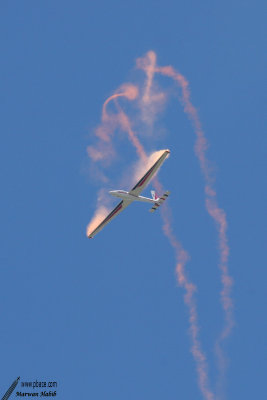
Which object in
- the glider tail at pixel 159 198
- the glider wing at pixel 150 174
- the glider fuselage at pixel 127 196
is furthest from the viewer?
the glider tail at pixel 159 198

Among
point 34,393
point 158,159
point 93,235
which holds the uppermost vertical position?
point 158,159

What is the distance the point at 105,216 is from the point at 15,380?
36.1m

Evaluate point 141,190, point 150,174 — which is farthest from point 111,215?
point 150,174

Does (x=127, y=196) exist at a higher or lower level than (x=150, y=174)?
lower

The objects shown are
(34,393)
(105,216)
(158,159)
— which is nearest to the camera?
(34,393)

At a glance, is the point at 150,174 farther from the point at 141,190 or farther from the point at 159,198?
the point at 159,198

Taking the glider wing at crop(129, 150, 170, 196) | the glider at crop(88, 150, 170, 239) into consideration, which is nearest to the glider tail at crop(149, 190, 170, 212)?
the glider at crop(88, 150, 170, 239)

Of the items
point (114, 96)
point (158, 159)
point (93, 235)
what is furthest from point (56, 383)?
point (114, 96)

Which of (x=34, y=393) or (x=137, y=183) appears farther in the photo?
(x=137, y=183)

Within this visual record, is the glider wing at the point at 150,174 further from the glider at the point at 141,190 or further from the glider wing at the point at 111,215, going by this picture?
the glider wing at the point at 111,215

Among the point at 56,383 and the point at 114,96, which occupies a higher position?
the point at 114,96

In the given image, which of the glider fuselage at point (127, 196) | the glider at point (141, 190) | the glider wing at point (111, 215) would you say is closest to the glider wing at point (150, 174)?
the glider at point (141, 190)

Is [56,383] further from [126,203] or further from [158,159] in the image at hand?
[158,159]

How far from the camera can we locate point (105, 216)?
118188mm
